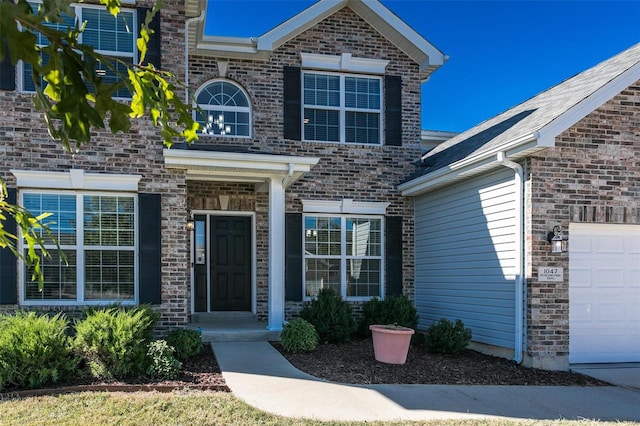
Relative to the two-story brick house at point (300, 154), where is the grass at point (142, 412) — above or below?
below

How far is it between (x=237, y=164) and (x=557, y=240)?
→ 4964mm

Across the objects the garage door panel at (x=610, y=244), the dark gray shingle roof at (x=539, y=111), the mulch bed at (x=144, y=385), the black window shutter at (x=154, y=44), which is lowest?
the mulch bed at (x=144, y=385)

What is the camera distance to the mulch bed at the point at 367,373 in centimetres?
650

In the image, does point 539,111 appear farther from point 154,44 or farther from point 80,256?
point 80,256

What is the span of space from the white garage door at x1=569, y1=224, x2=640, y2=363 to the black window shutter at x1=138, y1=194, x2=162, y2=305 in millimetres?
6287

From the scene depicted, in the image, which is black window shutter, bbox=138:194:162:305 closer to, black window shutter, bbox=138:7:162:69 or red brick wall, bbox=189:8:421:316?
black window shutter, bbox=138:7:162:69

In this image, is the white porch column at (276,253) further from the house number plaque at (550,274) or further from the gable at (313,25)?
the house number plaque at (550,274)

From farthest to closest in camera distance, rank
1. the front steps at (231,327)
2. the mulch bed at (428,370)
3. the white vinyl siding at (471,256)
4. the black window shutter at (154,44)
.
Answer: the front steps at (231,327) < the black window shutter at (154,44) < the white vinyl siding at (471,256) < the mulch bed at (428,370)

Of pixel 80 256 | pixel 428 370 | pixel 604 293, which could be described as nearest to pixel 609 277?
pixel 604 293

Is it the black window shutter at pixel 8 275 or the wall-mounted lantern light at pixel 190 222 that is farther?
the wall-mounted lantern light at pixel 190 222

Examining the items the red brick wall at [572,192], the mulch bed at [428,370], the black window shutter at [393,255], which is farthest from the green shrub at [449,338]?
the black window shutter at [393,255]

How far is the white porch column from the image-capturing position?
373 inches

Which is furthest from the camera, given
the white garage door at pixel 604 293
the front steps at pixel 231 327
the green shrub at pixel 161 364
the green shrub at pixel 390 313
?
the green shrub at pixel 390 313

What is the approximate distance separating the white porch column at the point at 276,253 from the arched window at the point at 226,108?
183cm
